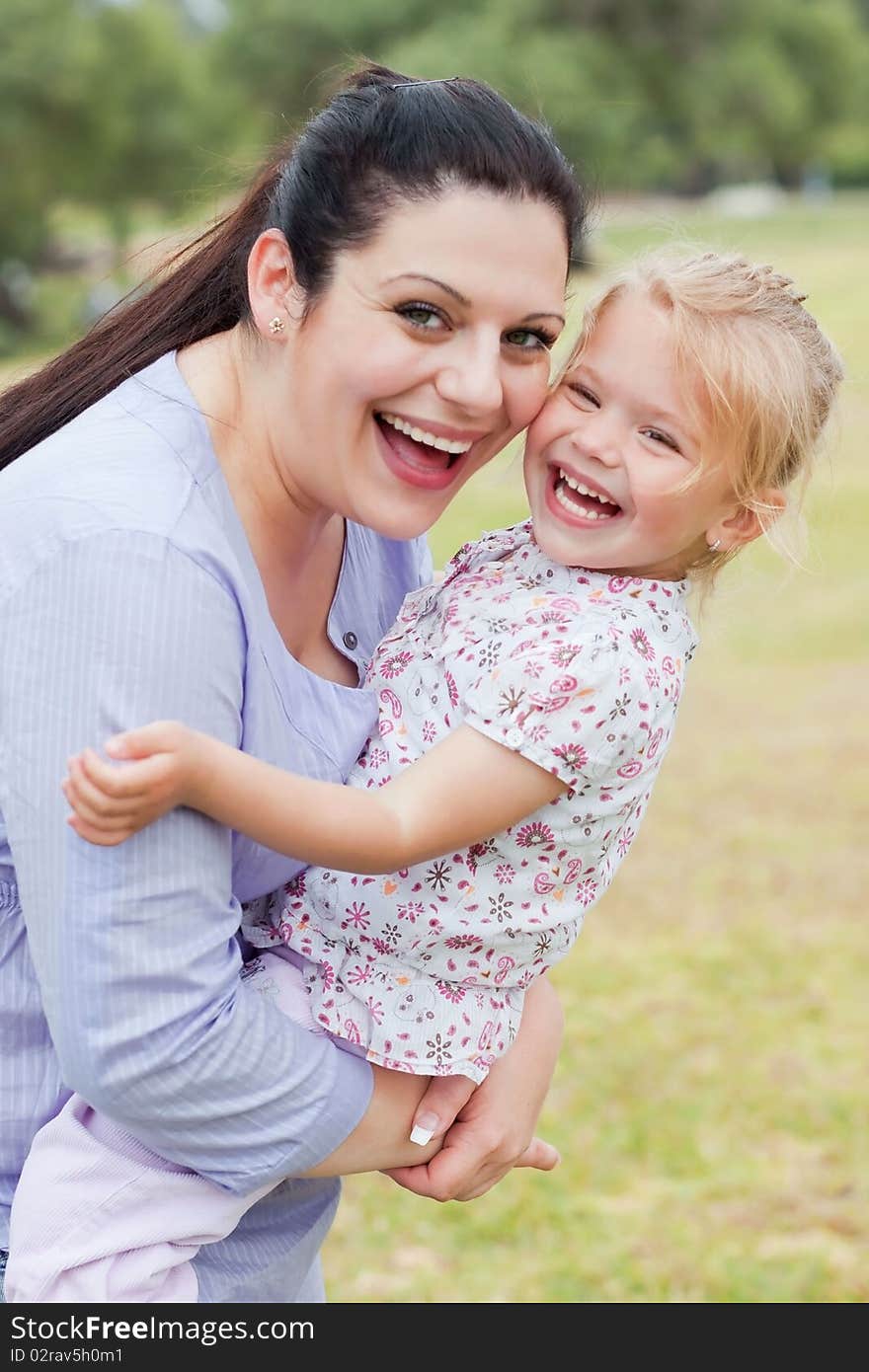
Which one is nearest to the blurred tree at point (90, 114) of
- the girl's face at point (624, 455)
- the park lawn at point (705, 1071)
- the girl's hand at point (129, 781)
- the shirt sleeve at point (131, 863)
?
the park lawn at point (705, 1071)

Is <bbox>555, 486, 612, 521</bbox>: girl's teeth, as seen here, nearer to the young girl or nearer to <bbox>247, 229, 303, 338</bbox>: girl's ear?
the young girl

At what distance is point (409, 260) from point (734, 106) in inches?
1603

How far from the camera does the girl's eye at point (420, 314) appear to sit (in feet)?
6.16

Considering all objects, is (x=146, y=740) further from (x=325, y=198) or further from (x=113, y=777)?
(x=325, y=198)

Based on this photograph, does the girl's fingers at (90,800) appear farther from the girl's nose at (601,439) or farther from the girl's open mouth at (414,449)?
the girl's nose at (601,439)

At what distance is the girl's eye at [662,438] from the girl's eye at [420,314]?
0.37m

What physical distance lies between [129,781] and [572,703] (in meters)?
0.55

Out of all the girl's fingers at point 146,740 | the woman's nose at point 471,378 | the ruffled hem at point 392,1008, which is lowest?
the ruffled hem at point 392,1008

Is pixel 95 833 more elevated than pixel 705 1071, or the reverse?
pixel 95 833

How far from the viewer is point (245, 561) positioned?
1879 mm

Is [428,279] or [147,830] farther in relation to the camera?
[428,279]

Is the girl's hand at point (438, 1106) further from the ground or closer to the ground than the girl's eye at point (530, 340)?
closer to the ground

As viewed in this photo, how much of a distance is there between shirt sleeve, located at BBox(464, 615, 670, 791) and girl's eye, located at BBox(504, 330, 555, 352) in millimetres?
332

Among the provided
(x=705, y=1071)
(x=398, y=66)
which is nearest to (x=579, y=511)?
(x=705, y=1071)
